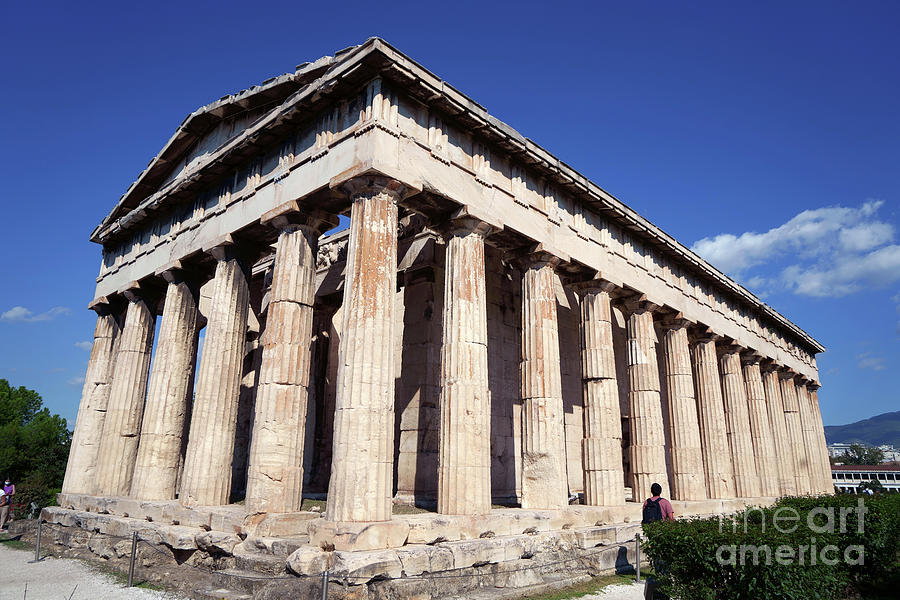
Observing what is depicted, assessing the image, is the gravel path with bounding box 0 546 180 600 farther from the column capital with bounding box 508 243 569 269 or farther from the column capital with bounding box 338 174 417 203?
the column capital with bounding box 508 243 569 269

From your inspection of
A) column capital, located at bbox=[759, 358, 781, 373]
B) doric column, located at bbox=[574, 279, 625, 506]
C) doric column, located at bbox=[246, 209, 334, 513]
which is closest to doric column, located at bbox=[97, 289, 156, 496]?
doric column, located at bbox=[246, 209, 334, 513]

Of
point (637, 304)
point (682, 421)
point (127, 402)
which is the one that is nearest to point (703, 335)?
point (682, 421)

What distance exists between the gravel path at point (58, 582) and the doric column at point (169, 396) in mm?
2313

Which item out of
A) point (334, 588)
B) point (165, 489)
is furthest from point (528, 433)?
point (165, 489)

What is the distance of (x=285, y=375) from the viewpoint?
11969 mm

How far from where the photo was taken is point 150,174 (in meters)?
19.1

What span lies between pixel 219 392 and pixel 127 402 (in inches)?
231

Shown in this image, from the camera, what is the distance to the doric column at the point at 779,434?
26609 millimetres

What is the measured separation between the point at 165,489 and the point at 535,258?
1107cm

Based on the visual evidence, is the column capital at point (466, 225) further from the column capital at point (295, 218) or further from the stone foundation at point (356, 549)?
the stone foundation at point (356, 549)

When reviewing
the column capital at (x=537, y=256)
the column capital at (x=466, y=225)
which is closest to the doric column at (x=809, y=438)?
the column capital at (x=537, y=256)

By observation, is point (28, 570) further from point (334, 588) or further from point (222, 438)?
point (334, 588)

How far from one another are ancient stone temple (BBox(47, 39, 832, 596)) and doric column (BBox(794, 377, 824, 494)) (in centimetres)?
883

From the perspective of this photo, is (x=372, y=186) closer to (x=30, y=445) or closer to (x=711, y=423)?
(x=711, y=423)
